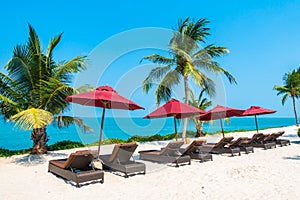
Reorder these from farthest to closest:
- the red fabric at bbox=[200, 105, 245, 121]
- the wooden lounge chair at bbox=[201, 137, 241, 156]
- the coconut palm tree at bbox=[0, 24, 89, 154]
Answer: the red fabric at bbox=[200, 105, 245, 121], the wooden lounge chair at bbox=[201, 137, 241, 156], the coconut palm tree at bbox=[0, 24, 89, 154]

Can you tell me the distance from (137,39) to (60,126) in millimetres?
5813

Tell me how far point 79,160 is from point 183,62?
33.4ft

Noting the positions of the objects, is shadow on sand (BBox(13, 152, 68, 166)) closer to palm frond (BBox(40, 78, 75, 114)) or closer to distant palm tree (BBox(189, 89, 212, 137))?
palm frond (BBox(40, 78, 75, 114))

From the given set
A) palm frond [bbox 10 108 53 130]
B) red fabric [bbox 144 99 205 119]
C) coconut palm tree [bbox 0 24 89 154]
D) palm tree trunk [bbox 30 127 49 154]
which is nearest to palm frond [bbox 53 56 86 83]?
coconut palm tree [bbox 0 24 89 154]

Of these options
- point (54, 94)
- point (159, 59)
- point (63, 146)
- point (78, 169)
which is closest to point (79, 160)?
point (78, 169)

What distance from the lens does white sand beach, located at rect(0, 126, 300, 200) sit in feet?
14.8

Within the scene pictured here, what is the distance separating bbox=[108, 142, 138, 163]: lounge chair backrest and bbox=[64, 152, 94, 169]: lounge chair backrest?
29.8 inches

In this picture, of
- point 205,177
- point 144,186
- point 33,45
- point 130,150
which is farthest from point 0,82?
point 205,177

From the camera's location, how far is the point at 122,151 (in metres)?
6.13

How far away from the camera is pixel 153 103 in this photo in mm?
15258

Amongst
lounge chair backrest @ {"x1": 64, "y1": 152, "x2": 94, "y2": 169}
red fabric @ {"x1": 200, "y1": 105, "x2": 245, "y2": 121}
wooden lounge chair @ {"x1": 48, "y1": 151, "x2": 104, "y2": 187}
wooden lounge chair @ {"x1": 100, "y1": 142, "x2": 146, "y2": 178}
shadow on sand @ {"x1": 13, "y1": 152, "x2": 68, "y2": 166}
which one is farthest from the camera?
red fabric @ {"x1": 200, "y1": 105, "x2": 245, "y2": 121}

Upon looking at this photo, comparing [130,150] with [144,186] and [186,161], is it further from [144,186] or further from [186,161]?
[186,161]

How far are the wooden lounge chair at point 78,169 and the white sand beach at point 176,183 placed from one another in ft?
0.55

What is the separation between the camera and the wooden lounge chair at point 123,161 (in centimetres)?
603
